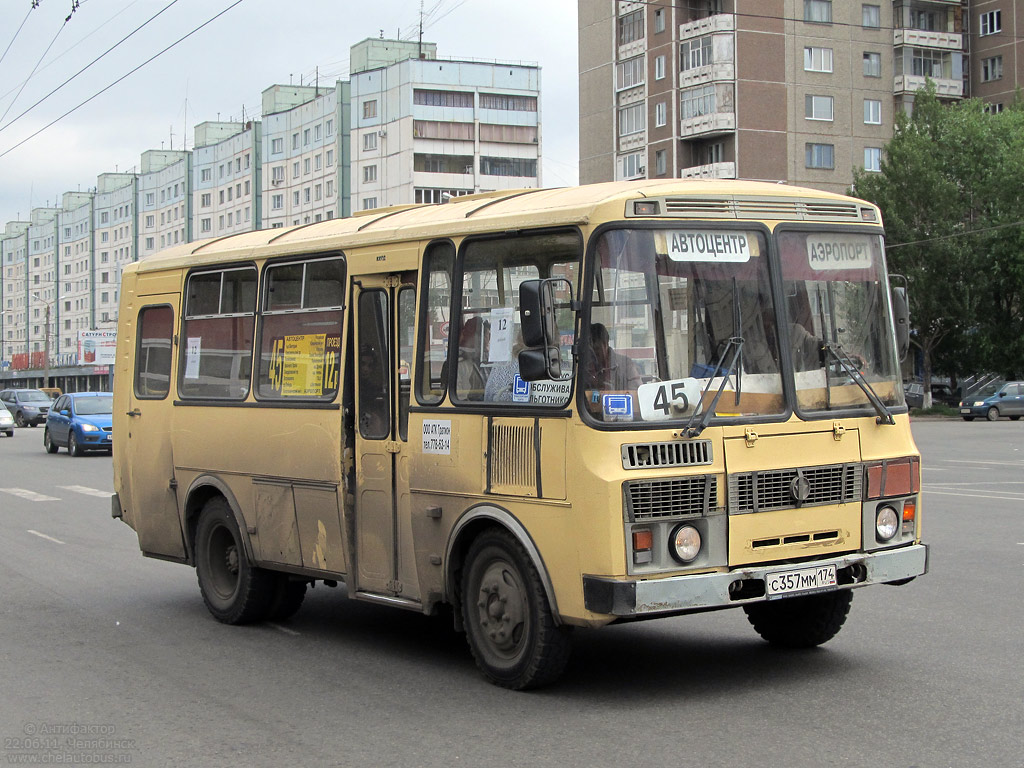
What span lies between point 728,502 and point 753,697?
3.40 feet

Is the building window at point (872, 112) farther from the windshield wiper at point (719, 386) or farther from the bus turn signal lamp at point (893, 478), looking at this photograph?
the windshield wiper at point (719, 386)

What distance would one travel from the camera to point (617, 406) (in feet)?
21.6

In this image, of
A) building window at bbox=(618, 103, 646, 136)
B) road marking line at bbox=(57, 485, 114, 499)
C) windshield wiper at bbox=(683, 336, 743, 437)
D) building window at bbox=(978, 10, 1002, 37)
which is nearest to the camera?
windshield wiper at bbox=(683, 336, 743, 437)

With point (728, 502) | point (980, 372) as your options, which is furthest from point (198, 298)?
point (980, 372)

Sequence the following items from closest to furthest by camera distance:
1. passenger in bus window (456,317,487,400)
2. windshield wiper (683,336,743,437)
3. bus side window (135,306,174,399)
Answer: windshield wiper (683,336,743,437), passenger in bus window (456,317,487,400), bus side window (135,306,174,399)

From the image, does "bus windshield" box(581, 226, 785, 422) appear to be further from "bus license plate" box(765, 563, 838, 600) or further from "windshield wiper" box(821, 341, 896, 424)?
"bus license plate" box(765, 563, 838, 600)

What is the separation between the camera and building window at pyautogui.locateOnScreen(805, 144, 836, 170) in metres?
69.1

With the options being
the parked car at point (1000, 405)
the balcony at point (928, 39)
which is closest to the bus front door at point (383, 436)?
the parked car at point (1000, 405)

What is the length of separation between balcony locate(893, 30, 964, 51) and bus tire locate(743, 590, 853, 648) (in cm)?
6933

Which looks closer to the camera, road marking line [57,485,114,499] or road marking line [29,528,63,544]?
road marking line [29,528,63,544]

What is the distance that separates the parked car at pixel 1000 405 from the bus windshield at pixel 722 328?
4567cm

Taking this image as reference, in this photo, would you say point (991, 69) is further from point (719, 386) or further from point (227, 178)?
point (719, 386)

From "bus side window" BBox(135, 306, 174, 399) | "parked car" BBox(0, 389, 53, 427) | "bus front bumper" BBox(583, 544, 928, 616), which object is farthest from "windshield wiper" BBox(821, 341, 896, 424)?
"parked car" BBox(0, 389, 53, 427)

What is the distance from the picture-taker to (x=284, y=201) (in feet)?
359
